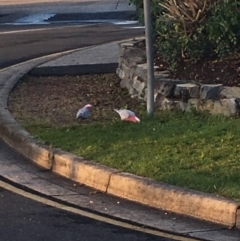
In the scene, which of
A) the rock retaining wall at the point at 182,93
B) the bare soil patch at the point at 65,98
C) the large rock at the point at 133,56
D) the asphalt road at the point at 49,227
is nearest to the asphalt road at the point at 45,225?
the asphalt road at the point at 49,227

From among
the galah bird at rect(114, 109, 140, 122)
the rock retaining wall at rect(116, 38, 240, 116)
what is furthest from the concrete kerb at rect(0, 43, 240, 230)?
the rock retaining wall at rect(116, 38, 240, 116)

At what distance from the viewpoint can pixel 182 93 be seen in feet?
36.9

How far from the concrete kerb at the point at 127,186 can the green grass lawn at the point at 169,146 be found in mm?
152

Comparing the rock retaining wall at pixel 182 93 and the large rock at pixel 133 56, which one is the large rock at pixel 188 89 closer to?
the rock retaining wall at pixel 182 93

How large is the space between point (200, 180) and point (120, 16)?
83.3 ft

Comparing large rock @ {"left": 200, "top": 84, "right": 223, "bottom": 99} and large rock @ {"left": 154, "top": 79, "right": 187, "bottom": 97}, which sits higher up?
large rock @ {"left": 200, "top": 84, "right": 223, "bottom": 99}

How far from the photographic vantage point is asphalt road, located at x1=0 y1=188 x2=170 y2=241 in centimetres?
685

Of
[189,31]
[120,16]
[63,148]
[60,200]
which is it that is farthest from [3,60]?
[120,16]

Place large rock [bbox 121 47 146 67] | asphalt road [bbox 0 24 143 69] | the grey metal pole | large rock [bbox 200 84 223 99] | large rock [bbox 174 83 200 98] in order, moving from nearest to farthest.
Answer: the grey metal pole < large rock [bbox 200 84 223 99] < large rock [bbox 174 83 200 98] < large rock [bbox 121 47 146 67] < asphalt road [bbox 0 24 143 69]

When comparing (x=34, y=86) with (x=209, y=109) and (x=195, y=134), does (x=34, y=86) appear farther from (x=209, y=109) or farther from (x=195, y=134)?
(x=195, y=134)

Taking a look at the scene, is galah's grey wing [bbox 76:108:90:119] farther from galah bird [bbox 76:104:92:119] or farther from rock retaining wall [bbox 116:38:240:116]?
rock retaining wall [bbox 116:38:240:116]

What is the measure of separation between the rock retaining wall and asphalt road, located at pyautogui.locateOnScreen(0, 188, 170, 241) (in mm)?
3524

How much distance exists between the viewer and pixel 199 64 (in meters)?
12.5

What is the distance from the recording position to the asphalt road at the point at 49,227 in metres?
6.85
